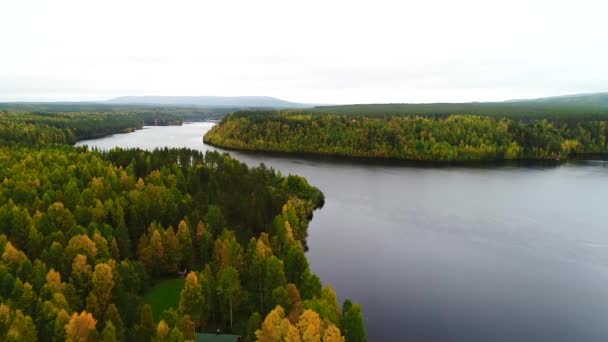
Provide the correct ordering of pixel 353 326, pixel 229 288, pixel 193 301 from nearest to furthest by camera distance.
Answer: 1. pixel 353 326
2. pixel 193 301
3. pixel 229 288

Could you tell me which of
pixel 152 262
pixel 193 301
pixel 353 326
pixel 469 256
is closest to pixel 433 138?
pixel 469 256

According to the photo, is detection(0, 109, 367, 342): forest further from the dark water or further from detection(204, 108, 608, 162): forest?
detection(204, 108, 608, 162): forest

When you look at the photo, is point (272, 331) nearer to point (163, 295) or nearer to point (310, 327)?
point (310, 327)

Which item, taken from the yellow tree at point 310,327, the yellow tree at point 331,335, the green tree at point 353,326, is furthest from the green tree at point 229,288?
the yellow tree at point 331,335

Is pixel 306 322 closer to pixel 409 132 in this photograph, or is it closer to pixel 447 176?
pixel 447 176

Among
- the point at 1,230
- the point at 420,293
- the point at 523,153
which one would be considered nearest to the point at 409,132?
the point at 523,153

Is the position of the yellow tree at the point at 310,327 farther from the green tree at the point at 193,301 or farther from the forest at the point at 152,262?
the green tree at the point at 193,301
